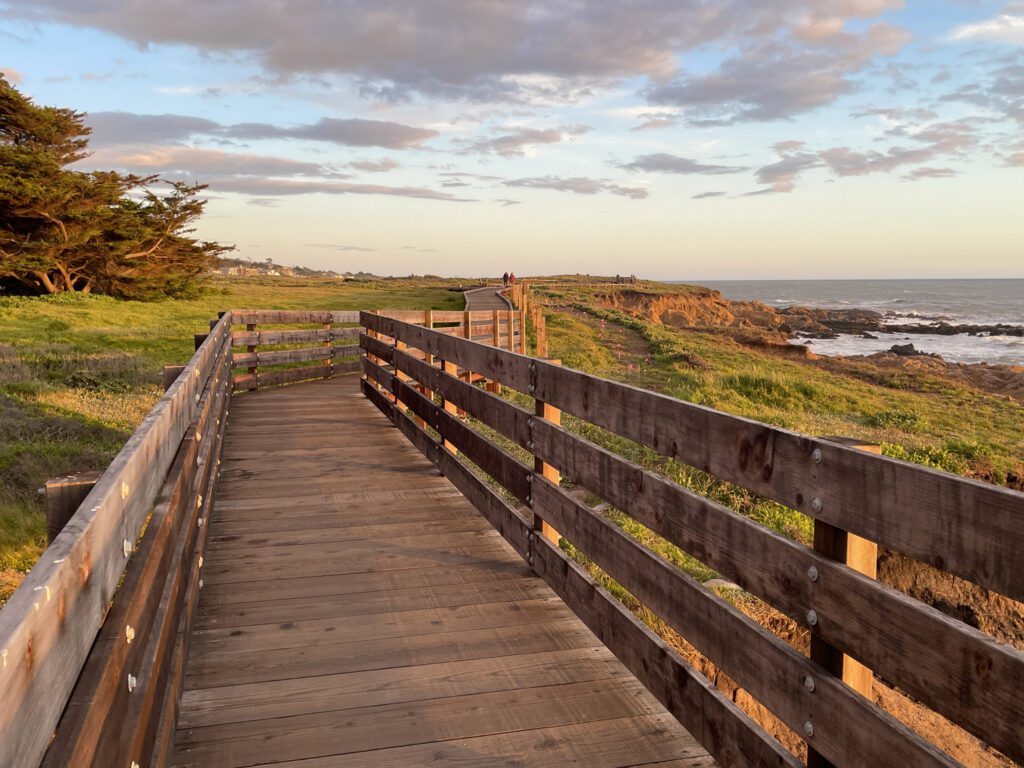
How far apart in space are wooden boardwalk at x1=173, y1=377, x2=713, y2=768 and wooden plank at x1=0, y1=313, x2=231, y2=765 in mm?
1249

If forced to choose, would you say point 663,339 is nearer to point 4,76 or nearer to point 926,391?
point 926,391

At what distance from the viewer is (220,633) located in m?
3.96

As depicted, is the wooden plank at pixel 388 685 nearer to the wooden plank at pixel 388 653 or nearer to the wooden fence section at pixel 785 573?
the wooden plank at pixel 388 653

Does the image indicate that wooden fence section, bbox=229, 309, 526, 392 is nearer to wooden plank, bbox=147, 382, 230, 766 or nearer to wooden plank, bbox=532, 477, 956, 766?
wooden plank, bbox=147, 382, 230, 766

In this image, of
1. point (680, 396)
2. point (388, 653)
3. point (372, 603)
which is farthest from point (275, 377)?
point (388, 653)

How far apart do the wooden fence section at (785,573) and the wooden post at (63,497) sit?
194 cm

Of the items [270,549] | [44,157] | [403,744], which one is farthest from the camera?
[44,157]

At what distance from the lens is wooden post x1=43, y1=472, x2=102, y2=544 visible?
200cm

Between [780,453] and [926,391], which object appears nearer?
[780,453]

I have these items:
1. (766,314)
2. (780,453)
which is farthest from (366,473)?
(766,314)

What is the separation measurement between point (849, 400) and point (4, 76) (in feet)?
124

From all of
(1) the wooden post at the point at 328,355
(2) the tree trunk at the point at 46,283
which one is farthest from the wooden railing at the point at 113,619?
(2) the tree trunk at the point at 46,283

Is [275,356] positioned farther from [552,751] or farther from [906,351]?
[906,351]

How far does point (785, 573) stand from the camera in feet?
7.95
